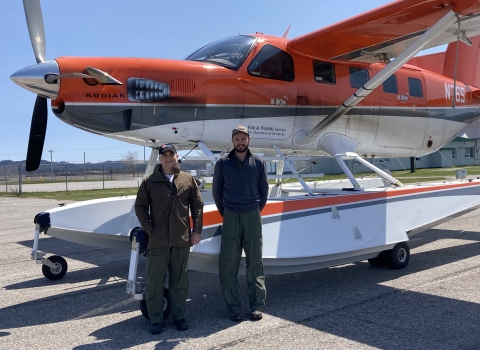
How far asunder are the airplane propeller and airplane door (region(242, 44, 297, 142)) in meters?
2.70

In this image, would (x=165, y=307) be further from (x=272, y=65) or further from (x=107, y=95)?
(x=272, y=65)

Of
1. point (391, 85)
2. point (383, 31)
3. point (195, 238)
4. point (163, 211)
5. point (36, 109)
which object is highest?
point (383, 31)

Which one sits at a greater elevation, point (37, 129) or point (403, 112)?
point (403, 112)

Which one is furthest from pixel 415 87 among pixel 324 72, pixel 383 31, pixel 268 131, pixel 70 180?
pixel 70 180

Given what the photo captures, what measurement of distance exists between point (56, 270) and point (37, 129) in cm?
187

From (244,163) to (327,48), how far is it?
11.3ft

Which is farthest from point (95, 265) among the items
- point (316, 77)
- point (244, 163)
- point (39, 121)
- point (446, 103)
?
point (446, 103)

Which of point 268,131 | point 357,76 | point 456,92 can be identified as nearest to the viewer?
point 268,131

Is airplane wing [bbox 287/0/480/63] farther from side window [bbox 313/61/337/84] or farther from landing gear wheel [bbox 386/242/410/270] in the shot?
landing gear wheel [bbox 386/242/410/270]

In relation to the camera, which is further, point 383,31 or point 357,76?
point 357,76

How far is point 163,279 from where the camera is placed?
4.23 metres

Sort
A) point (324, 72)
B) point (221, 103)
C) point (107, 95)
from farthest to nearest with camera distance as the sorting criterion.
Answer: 1. point (324, 72)
2. point (221, 103)
3. point (107, 95)

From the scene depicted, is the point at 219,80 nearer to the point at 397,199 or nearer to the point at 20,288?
the point at 397,199

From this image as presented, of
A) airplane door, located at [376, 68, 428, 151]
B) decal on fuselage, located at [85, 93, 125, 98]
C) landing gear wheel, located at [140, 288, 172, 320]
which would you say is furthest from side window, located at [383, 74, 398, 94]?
landing gear wheel, located at [140, 288, 172, 320]
